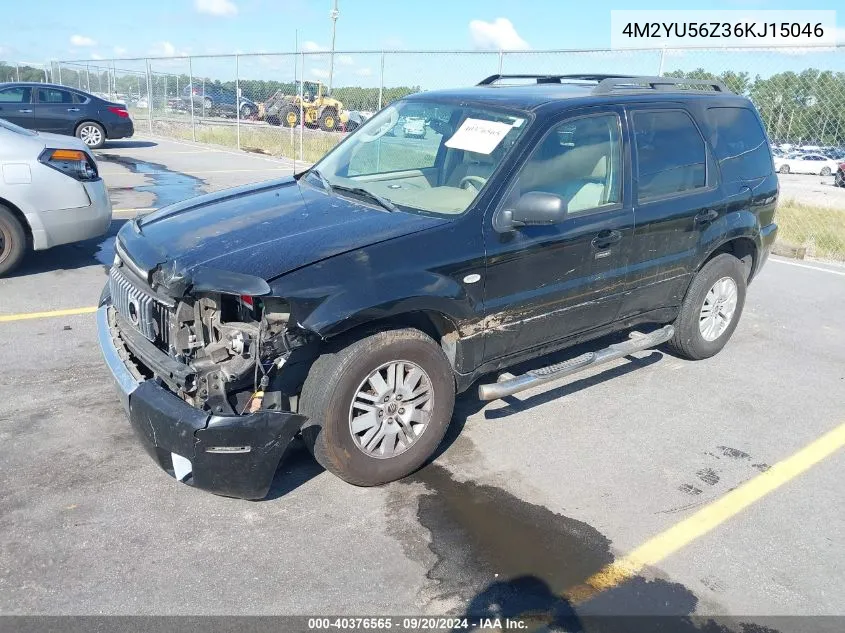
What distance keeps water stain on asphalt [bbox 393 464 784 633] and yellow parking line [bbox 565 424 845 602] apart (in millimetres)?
47

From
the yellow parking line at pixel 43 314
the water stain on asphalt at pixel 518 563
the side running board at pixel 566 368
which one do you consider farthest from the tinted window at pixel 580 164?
the yellow parking line at pixel 43 314

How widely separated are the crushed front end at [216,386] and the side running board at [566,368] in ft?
3.93

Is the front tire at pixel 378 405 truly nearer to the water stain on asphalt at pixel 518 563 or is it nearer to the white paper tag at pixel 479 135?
the water stain on asphalt at pixel 518 563

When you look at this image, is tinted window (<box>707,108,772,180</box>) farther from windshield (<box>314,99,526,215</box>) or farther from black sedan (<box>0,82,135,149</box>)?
black sedan (<box>0,82,135,149</box>)

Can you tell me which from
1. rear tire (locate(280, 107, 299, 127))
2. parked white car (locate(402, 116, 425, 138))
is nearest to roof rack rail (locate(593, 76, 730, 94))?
parked white car (locate(402, 116, 425, 138))

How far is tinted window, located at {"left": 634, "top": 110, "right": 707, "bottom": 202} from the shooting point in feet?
15.6

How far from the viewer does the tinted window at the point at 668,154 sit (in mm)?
4746

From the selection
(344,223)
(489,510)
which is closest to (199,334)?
(344,223)

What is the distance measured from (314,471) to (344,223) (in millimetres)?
1322

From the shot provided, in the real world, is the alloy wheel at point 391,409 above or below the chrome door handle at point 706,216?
below

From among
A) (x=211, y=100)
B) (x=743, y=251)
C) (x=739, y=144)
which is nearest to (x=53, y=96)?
(x=211, y=100)

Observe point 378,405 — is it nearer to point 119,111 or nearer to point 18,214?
point 18,214

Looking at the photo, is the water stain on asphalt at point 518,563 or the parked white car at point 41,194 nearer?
the water stain on asphalt at point 518,563

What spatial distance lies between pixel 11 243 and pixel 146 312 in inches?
158
